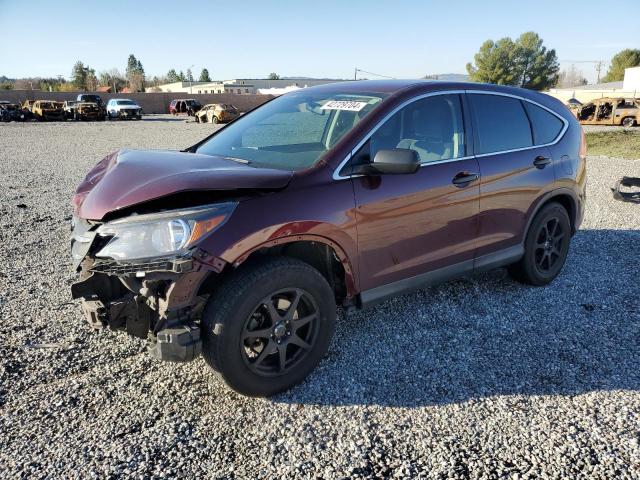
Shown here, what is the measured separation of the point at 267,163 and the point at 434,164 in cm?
124

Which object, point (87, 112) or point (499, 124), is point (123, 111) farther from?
point (499, 124)

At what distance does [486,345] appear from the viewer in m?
3.67

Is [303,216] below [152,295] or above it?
above

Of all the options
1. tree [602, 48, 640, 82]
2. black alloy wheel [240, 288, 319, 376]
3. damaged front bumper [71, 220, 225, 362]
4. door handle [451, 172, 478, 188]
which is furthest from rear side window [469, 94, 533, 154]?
tree [602, 48, 640, 82]

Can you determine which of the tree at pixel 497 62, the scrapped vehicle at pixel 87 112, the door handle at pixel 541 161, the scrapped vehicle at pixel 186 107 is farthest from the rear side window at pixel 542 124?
the tree at pixel 497 62

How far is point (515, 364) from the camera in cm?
340

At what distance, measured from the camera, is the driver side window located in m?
3.50

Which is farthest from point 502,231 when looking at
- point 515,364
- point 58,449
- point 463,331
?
point 58,449

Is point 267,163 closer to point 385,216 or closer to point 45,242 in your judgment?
point 385,216

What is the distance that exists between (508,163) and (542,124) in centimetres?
78

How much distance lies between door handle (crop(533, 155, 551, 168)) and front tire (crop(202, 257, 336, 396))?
2465mm

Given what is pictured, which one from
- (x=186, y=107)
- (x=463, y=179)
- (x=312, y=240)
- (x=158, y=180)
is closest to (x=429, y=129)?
(x=463, y=179)

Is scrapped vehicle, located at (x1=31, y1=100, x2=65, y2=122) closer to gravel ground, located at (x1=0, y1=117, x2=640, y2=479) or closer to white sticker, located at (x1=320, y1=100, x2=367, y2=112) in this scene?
gravel ground, located at (x1=0, y1=117, x2=640, y2=479)

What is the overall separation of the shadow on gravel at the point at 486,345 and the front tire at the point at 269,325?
0.20m
